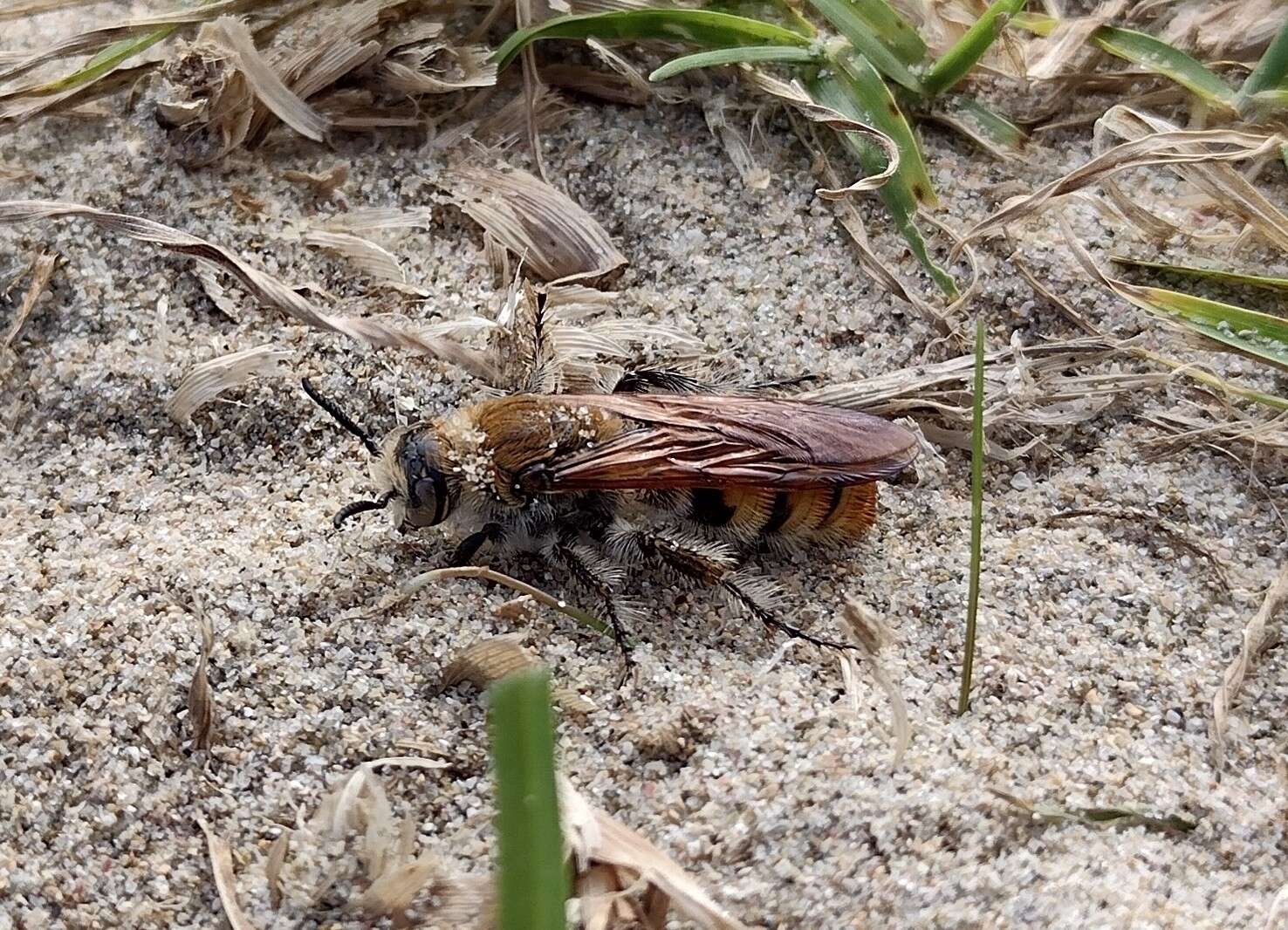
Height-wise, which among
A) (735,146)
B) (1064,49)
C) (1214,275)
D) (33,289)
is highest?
(1064,49)

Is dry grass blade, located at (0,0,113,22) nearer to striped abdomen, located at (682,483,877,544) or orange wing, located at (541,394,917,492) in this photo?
orange wing, located at (541,394,917,492)

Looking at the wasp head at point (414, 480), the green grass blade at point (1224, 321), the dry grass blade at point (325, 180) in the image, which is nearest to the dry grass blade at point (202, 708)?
the wasp head at point (414, 480)

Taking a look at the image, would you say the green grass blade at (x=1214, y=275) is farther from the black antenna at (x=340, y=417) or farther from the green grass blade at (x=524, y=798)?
the green grass blade at (x=524, y=798)

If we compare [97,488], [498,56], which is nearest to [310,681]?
[97,488]

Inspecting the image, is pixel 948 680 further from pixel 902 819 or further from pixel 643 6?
pixel 643 6

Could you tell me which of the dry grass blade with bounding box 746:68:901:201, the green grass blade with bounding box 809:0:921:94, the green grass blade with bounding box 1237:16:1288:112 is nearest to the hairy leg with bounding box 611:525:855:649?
the dry grass blade with bounding box 746:68:901:201

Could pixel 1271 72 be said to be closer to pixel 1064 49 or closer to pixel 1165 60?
pixel 1165 60

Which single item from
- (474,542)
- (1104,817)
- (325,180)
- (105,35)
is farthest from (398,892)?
(105,35)
